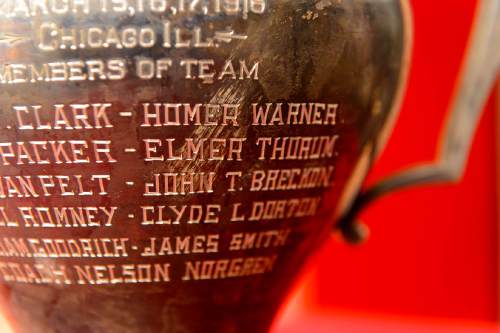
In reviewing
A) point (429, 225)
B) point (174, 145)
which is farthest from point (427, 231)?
point (174, 145)

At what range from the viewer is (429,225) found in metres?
1.04

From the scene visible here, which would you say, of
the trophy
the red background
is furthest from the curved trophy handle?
the red background

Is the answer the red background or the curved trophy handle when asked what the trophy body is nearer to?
the curved trophy handle

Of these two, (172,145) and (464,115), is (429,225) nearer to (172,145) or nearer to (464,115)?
(464,115)

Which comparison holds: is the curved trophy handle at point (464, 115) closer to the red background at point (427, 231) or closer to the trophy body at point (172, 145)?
the trophy body at point (172, 145)

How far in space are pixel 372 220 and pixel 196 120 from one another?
69 cm

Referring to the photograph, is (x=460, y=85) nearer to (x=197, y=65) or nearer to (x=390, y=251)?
(x=197, y=65)

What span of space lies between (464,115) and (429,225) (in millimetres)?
437

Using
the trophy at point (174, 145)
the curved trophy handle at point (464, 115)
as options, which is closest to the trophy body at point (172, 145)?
the trophy at point (174, 145)

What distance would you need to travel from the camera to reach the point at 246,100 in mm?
453

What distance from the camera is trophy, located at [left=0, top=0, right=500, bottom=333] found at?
0.43m

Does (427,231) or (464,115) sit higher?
(464,115)

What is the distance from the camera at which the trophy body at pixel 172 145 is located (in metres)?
0.43

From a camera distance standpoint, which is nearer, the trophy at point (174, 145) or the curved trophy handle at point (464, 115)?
the trophy at point (174, 145)
